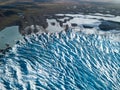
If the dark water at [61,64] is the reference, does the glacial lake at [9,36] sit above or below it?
above

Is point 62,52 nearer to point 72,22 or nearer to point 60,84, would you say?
point 60,84

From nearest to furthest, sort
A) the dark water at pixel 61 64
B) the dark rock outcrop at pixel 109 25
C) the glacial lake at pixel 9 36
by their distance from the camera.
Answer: the dark water at pixel 61 64
the glacial lake at pixel 9 36
the dark rock outcrop at pixel 109 25

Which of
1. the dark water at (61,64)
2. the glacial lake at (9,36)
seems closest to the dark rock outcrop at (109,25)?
the dark water at (61,64)

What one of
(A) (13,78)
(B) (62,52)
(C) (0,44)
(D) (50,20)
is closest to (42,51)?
(B) (62,52)

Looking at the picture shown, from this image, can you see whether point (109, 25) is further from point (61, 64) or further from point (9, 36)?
point (61, 64)

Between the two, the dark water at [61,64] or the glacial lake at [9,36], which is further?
the glacial lake at [9,36]

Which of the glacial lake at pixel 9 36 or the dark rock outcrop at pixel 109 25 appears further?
the dark rock outcrop at pixel 109 25

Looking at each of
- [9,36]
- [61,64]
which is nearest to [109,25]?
[9,36]

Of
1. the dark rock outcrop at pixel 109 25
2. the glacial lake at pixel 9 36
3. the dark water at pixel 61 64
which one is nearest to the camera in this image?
the dark water at pixel 61 64

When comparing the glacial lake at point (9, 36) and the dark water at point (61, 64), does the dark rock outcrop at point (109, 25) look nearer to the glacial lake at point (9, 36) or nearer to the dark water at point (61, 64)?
the dark water at point (61, 64)
